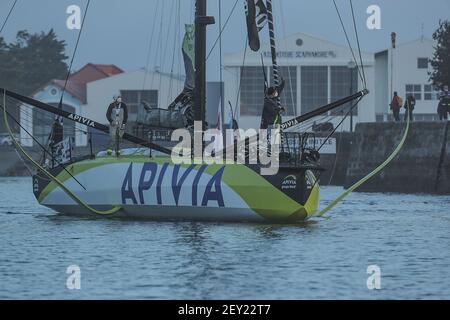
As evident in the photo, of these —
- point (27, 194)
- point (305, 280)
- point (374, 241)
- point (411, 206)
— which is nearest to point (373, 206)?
point (411, 206)

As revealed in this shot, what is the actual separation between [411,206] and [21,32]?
137349 millimetres

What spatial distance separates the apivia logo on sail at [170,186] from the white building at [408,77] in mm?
71318

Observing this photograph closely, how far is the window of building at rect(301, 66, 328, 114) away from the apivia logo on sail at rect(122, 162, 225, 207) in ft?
204

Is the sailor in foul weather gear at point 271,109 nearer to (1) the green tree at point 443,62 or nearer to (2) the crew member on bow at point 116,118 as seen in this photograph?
(2) the crew member on bow at point 116,118

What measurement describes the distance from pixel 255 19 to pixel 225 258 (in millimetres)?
9342

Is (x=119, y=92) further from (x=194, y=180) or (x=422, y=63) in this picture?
(x=194, y=180)

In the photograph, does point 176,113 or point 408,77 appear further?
point 408,77

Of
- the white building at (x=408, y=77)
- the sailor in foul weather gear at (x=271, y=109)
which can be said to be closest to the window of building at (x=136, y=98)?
the white building at (x=408, y=77)

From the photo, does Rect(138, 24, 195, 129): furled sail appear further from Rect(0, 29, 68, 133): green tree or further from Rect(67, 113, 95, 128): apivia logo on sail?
Rect(0, 29, 68, 133): green tree

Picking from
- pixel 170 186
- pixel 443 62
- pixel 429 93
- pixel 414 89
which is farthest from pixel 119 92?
pixel 170 186

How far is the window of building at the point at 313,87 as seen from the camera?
9244cm

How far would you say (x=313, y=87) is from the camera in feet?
306

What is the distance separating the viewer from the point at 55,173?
32.3 meters

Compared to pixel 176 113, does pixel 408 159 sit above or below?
below
